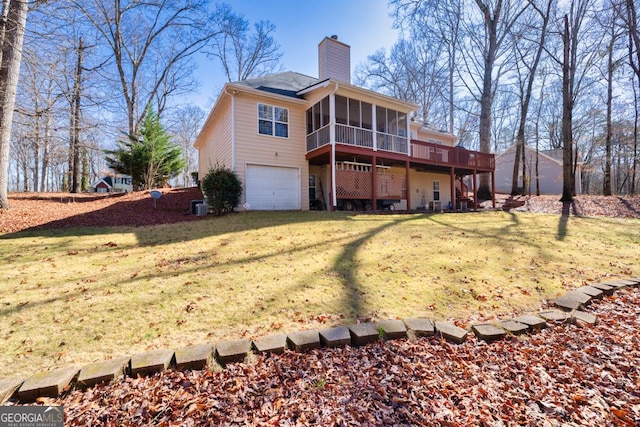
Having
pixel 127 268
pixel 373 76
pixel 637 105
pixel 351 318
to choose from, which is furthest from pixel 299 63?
pixel 637 105

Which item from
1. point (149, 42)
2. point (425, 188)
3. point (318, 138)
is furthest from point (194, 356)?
point (149, 42)

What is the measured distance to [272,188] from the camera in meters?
12.1

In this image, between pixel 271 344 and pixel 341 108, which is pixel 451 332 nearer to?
pixel 271 344

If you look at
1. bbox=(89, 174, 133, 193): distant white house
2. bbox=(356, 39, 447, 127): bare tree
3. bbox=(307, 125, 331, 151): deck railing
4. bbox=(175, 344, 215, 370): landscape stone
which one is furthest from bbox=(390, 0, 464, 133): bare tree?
bbox=(89, 174, 133, 193): distant white house

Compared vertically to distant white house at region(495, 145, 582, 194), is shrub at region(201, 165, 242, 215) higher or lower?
lower

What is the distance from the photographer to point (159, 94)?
79.7 feet

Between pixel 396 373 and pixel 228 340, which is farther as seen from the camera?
pixel 228 340

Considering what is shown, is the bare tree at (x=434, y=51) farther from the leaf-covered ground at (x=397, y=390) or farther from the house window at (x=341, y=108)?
the leaf-covered ground at (x=397, y=390)

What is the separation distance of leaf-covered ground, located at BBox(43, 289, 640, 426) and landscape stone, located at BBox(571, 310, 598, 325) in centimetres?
48

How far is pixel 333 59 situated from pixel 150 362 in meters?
A: 14.4

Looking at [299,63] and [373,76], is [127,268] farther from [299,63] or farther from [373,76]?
[373,76]

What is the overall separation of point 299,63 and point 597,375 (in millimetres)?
21537

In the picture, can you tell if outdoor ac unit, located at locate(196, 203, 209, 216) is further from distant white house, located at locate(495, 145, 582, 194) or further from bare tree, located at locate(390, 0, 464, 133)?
distant white house, located at locate(495, 145, 582, 194)

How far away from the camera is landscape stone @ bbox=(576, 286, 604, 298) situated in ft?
12.8
